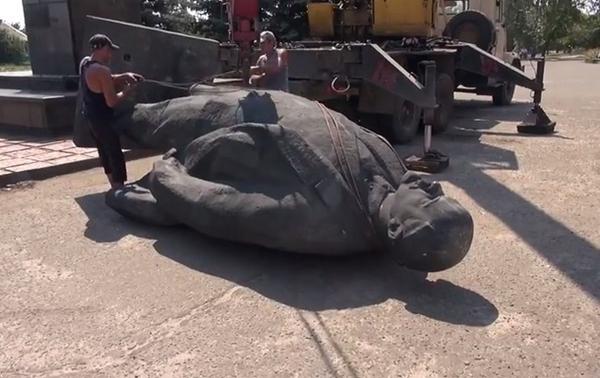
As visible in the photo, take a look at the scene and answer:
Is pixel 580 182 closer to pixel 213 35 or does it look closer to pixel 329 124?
pixel 329 124

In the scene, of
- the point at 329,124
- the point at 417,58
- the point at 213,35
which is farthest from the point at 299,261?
the point at 213,35

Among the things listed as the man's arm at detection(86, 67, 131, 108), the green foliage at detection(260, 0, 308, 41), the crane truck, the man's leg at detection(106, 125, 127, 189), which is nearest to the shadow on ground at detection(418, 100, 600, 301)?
the crane truck

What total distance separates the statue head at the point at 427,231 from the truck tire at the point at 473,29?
9062 mm

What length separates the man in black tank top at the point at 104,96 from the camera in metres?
5.58

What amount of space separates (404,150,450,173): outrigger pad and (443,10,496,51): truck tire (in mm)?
5597

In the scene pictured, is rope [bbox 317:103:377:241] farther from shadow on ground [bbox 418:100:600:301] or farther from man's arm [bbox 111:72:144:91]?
man's arm [bbox 111:72:144:91]

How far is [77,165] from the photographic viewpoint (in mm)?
7484

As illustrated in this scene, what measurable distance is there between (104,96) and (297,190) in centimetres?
240

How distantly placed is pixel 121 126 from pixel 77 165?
6.18ft

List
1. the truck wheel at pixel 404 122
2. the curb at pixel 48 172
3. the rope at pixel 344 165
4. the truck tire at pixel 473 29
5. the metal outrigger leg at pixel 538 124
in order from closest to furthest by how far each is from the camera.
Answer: the rope at pixel 344 165 < the curb at pixel 48 172 < the truck wheel at pixel 404 122 < the metal outrigger leg at pixel 538 124 < the truck tire at pixel 473 29

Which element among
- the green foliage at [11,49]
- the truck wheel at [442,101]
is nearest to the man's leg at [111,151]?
the truck wheel at [442,101]

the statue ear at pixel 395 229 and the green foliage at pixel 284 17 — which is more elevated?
the green foliage at pixel 284 17

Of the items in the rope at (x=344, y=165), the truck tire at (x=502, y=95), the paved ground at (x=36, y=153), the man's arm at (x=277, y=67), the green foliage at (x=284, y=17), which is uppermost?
the green foliage at (x=284, y=17)

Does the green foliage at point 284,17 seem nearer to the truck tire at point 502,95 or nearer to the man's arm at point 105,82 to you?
the truck tire at point 502,95
